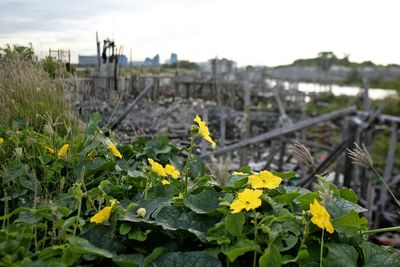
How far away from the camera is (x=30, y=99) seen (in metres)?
2.90

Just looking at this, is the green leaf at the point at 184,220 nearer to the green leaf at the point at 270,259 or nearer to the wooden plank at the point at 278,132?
the green leaf at the point at 270,259

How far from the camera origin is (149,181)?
1.44m

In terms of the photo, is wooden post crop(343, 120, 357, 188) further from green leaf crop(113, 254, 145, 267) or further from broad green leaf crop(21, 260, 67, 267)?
broad green leaf crop(21, 260, 67, 267)

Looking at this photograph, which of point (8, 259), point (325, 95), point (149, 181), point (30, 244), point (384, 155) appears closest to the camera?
point (8, 259)

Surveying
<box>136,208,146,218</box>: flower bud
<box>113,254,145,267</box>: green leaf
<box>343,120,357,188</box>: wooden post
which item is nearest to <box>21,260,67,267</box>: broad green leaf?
<box>113,254,145,267</box>: green leaf

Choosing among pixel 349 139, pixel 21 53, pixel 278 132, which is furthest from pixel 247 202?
pixel 349 139

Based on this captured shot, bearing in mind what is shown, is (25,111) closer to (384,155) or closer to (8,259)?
(8,259)

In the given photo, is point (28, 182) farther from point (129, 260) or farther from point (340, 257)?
point (340, 257)

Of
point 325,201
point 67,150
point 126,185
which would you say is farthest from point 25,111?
point 325,201

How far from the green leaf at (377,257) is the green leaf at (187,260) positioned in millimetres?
365

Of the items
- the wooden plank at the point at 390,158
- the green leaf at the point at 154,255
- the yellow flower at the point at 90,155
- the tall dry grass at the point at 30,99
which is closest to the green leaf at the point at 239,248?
the green leaf at the point at 154,255

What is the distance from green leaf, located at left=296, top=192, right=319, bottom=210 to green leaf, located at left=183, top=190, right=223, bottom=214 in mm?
216

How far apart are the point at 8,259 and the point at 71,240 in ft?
0.40

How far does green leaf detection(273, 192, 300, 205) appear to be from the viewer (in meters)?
1.22
